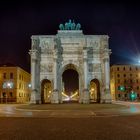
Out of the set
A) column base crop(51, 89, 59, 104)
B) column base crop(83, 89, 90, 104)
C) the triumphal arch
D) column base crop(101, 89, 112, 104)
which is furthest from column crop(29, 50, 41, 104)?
column base crop(101, 89, 112, 104)

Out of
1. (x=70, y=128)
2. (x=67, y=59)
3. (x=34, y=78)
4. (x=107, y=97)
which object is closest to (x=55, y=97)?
(x=34, y=78)

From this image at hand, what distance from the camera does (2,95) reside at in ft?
264

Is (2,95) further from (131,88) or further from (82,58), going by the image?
(131,88)

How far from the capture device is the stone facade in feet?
198

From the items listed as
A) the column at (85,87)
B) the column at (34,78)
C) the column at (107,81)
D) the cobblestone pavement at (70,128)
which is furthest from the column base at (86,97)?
the cobblestone pavement at (70,128)

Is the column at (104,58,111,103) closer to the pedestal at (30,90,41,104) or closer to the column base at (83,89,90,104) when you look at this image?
the column base at (83,89,90,104)

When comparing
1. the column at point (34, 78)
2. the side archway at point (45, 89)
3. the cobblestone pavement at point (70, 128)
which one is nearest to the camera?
the cobblestone pavement at point (70, 128)

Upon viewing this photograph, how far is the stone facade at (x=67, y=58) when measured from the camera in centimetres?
6041

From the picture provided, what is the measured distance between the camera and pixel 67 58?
61625 millimetres

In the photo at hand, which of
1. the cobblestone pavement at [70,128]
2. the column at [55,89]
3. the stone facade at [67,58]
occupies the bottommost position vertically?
the cobblestone pavement at [70,128]

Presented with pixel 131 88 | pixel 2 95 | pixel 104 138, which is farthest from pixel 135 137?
pixel 131 88

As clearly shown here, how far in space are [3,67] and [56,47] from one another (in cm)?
2801

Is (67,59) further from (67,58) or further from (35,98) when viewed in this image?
(35,98)

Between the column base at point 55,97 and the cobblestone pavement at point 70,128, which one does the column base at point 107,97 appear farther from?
the cobblestone pavement at point 70,128
